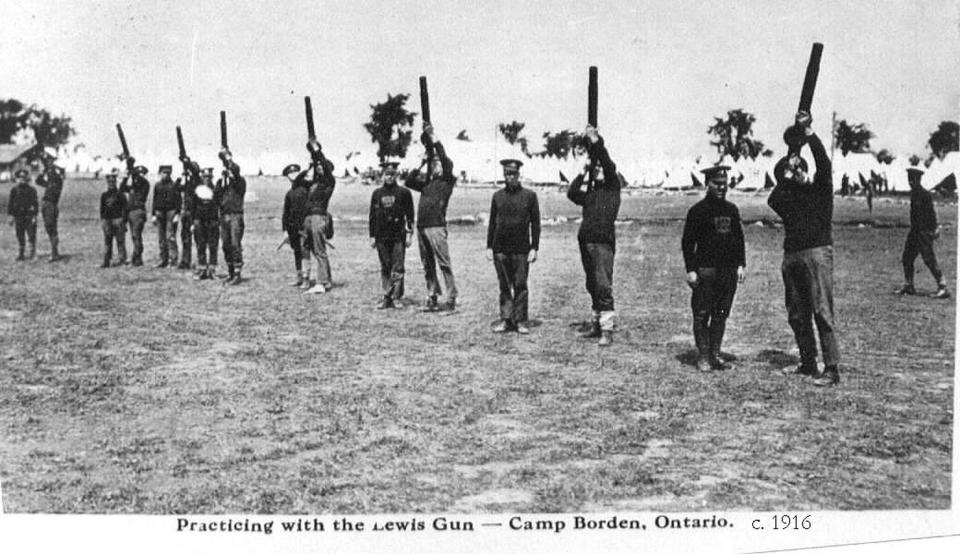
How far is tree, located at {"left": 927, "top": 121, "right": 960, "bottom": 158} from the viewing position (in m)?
6.95

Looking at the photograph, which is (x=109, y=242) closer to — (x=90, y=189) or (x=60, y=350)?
(x=60, y=350)

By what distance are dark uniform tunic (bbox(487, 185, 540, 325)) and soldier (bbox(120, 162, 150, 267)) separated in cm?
696

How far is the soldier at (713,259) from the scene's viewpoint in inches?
254

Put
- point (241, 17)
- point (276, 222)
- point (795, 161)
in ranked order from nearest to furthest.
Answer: point (795, 161) → point (241, 17) → point (276, 222)

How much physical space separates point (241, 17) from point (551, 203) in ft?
41.3

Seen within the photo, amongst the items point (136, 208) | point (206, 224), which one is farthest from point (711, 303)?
point (136, 208)

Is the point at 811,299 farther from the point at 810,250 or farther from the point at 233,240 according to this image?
the point at 233,240

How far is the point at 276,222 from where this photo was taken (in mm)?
21453

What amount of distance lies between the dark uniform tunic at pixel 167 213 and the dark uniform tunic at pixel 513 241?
636cm

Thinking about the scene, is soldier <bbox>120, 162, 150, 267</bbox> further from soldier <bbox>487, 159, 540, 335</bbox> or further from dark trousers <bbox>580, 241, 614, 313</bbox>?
dark trousers <bbox>580, 241, 614, 313</bbox>

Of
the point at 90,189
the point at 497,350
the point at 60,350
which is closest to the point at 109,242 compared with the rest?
the point at 60,350

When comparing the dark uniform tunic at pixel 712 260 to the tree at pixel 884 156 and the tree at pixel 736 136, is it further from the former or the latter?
the tree at pixel 884 156

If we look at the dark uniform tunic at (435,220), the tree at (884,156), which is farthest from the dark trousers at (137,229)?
the tree at (884,156)

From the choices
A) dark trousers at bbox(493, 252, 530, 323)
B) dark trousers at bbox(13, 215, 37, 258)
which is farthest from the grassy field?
dark trousers at bbox(13, 215, 37, 258)
